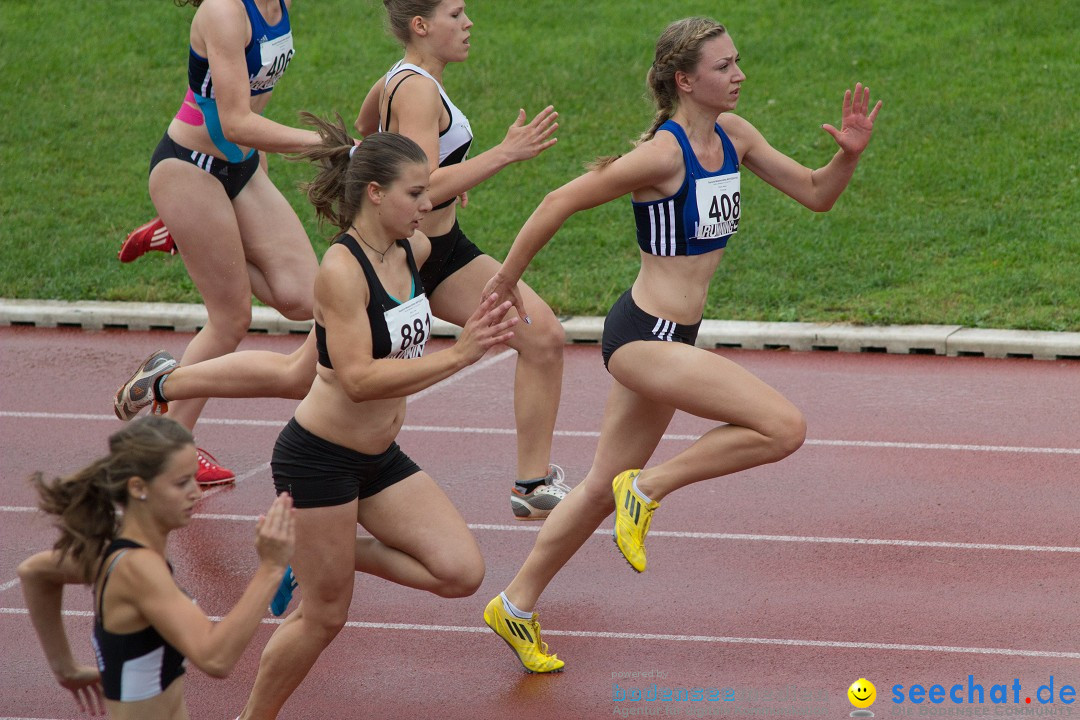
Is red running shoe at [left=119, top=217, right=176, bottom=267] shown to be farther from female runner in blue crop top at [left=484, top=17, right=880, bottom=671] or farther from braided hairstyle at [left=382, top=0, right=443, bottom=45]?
female runner in blue crop top at [left=484, top=17, right=880, bottom=671]

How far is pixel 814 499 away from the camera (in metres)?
7.14

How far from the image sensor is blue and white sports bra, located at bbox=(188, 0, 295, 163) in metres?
6.49

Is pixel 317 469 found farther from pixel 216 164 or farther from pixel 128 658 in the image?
pixel 216 164

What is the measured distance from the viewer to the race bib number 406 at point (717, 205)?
531cm

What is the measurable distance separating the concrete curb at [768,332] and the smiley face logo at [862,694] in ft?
16.0

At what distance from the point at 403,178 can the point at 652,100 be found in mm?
1450

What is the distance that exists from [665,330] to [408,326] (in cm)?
109

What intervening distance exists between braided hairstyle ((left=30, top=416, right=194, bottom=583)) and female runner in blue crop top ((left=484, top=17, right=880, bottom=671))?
1781mm

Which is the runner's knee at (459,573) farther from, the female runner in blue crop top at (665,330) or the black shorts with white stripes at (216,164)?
the black shorts with white stripes at (216,164)

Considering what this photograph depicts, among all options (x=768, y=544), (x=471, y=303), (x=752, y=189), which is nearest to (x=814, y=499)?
(x=768, y=544)

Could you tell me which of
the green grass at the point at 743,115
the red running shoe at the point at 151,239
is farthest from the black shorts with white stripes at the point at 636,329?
the green grass at the point at 743,115

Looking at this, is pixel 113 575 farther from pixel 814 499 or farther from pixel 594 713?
pixel 814 499

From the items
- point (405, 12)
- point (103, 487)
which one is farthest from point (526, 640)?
point (405, 12)

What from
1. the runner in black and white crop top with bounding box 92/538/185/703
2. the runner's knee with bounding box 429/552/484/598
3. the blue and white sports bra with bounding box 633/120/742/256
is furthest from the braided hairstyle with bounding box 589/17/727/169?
the runner in black and white crop top with bounding box 92/538/185/703
